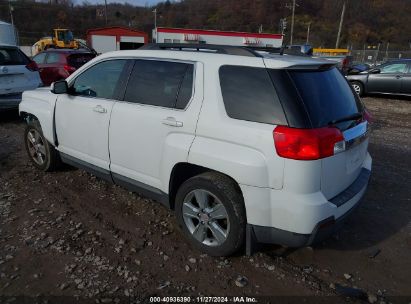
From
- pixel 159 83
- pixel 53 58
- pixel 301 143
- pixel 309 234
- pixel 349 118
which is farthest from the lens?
pixel 53 58

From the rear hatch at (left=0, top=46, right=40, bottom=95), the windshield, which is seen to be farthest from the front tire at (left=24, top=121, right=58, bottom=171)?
the windshield

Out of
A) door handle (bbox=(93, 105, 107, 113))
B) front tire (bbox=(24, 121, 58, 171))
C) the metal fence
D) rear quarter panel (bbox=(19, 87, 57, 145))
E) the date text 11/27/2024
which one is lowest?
the metal fence

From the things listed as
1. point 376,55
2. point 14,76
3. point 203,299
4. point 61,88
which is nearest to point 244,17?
point 376,55

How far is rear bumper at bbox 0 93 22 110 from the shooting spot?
8023 millimetres

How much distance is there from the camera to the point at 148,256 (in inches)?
133

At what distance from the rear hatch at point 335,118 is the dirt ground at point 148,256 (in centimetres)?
77

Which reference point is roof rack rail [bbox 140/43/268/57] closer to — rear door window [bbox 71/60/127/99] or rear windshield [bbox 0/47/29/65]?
rear door window [bbox 71/60/127/99]

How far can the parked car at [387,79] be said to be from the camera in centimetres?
1345

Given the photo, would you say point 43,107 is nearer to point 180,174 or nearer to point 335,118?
point 180,174

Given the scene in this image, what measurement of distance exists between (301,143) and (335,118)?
55 centimetres

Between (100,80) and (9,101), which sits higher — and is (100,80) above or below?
above

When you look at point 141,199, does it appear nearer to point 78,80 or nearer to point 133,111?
point 133,111

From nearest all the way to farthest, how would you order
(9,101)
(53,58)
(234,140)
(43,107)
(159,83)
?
1. (234,140)
2. (159,83)
3. (43,107)
4. (9,101)
5. (53,58)

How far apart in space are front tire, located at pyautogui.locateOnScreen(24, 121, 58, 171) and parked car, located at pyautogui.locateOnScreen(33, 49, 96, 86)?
6598 millimetres
